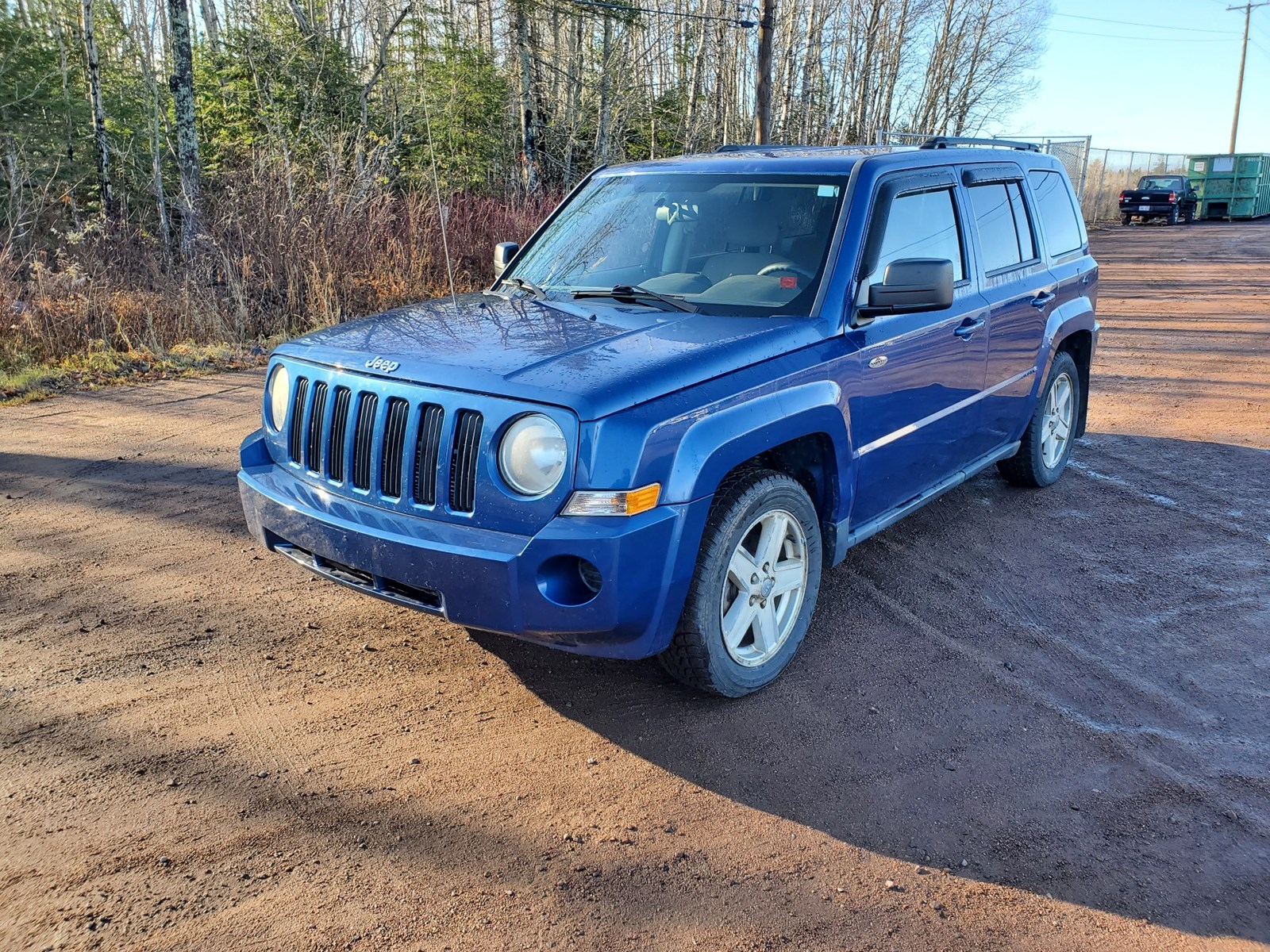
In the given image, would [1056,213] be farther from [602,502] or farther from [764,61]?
[764,61]

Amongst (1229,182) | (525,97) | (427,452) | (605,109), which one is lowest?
(427,452)

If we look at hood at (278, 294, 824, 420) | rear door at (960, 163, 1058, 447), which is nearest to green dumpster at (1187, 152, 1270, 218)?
rear door at (960, 163, 1058, 447)

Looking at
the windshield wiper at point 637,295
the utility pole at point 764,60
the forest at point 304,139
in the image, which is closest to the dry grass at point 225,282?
the forest at point 304,139

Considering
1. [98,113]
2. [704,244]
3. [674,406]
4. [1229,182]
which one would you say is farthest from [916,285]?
[1229,182]

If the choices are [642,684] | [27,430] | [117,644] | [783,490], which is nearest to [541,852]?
[642,684]

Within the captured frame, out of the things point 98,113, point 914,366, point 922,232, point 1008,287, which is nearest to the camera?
point 914,366

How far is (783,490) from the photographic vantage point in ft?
11.6

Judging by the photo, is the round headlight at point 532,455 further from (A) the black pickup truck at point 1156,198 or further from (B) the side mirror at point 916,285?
(A) the black pickup truck at point 1156,198

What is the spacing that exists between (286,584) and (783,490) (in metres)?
2.47

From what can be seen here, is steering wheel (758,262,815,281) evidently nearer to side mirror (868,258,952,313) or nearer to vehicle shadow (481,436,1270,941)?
side mirror (868,258,952,313)

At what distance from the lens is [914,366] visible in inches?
167

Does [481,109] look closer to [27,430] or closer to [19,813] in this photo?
[27,430]

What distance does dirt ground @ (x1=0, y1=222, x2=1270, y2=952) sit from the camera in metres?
2.51

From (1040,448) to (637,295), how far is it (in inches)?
126
